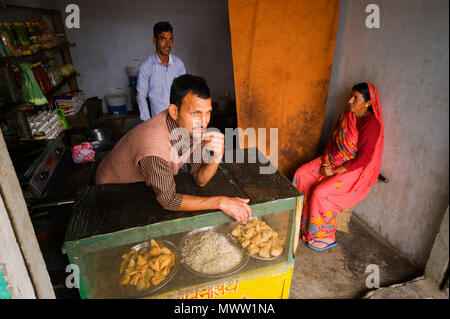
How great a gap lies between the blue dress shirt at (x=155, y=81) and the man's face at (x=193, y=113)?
2.08 m

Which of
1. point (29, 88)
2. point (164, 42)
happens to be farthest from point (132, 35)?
point (29, 88)

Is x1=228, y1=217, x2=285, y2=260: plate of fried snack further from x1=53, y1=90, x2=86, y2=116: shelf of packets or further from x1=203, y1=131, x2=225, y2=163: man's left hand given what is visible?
x1=53, y1=90, x2=86, y2=116: shelf of packets

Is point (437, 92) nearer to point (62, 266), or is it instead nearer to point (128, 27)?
point (62, 266)

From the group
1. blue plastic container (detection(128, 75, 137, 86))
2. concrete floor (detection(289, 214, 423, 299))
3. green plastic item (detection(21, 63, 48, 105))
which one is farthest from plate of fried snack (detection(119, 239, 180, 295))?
blue plastic container (detection(128, 75, 137, 86))

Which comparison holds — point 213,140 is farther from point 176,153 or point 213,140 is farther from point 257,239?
point 257,239

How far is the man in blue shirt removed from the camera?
11.7ft

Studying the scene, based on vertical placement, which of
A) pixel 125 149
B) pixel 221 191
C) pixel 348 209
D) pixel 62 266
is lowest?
pixel 348 209

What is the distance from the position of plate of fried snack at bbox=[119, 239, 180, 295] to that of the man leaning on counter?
412mm

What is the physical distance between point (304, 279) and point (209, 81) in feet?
14.7

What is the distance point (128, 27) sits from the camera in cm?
509

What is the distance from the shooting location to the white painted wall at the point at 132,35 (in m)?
4.96

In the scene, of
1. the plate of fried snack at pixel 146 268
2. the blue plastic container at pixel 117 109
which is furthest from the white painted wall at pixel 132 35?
the plate of fried snack at pixel 146 268

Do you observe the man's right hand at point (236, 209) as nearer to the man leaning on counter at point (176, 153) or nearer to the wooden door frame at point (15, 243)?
the man leaning on counter at point (176, 153)

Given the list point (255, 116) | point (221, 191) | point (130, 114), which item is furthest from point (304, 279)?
point (130, 114)
